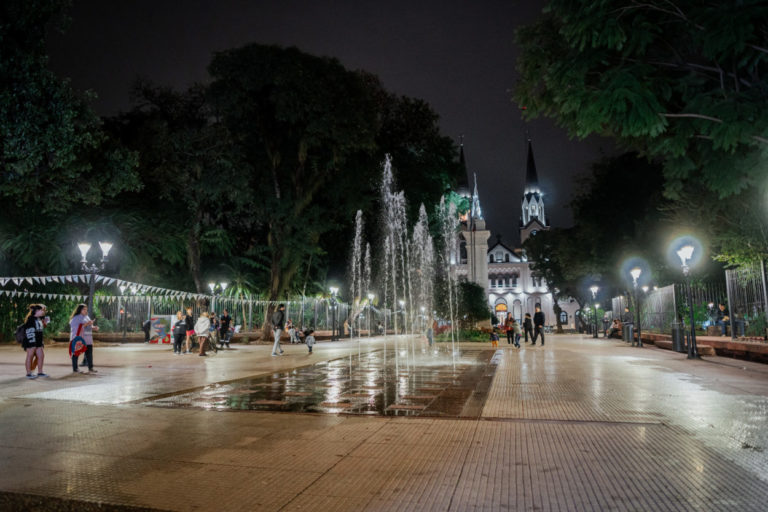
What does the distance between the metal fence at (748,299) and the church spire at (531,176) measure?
112767mm

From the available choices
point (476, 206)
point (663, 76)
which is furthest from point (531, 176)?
point (663, 76)

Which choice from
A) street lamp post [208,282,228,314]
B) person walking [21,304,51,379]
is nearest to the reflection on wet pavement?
person walking [21,304,51,379]

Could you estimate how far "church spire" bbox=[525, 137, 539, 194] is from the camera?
418 feet

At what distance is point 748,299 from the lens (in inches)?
666

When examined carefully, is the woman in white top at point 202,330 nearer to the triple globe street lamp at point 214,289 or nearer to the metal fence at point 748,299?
the triple globe street lamp at point 214,289

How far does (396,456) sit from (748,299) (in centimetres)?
1681

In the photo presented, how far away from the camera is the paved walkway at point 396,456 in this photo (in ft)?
12.5

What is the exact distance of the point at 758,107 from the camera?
765 cm

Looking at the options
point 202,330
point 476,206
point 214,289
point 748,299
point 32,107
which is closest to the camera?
point 32,107

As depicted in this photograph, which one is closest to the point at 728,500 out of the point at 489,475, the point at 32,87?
the point at 489,475

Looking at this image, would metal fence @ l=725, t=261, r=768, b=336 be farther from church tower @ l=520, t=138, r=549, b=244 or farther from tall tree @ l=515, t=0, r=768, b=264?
church tower @ l=520, t=138, r=549, b=244

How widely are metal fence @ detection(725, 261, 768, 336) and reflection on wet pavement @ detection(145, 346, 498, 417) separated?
30.6 ft

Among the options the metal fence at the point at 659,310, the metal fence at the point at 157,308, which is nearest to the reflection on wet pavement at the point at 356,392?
the metal fence at the point at 659,310

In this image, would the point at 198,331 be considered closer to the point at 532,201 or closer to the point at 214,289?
the point at 214,289
